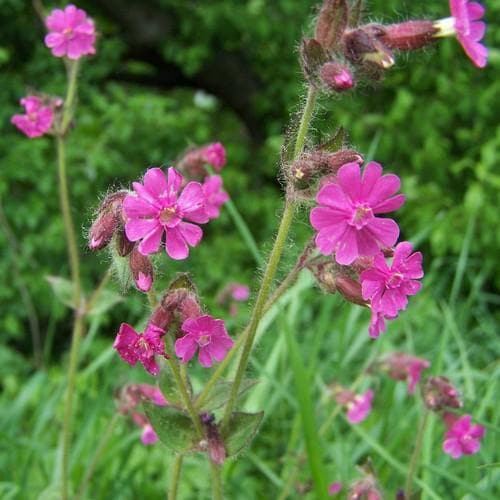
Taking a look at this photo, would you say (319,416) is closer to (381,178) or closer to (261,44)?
(381,178)

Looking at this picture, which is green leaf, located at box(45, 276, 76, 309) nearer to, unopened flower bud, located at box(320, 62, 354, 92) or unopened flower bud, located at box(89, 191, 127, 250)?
unopened flower bud, located at box(89, 191, 127, 250)

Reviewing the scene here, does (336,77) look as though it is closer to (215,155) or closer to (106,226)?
(106,226)

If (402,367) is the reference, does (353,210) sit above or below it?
above

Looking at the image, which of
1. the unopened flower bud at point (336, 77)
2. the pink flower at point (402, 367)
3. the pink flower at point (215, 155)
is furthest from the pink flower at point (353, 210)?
the pink flower at point (402, 367)

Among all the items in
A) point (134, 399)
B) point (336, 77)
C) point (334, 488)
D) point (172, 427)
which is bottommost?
point (334, 488)

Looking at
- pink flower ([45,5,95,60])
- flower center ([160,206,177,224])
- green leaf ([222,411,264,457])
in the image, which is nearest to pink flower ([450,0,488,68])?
flower center ([160,206,177,224])

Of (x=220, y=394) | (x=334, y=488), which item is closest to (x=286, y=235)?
(x=220, y=394)

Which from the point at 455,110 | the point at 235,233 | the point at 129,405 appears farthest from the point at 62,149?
the point at 455,110
